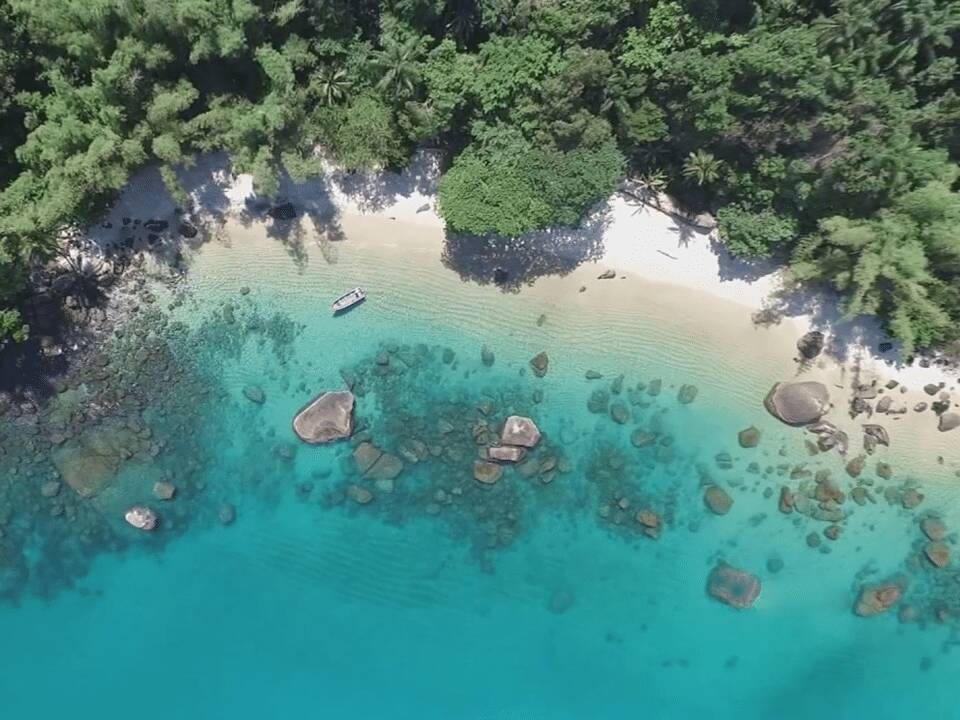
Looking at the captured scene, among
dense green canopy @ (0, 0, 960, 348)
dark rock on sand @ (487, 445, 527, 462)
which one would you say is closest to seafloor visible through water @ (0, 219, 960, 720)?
dark rock on sand @ (487, 445, 527, 462)

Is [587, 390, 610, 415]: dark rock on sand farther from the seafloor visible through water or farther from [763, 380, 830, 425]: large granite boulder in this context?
[763, 380, 830, 425]: large granite boulder

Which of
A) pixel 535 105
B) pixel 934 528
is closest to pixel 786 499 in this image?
pixel 934 528

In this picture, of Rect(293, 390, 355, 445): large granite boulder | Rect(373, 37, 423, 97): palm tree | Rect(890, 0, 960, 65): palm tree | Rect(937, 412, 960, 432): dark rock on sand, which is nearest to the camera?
Rect(890, 0, 960, 65): palm tree

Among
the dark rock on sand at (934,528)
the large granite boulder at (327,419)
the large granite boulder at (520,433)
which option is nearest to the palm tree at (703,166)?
the large granite boulder at (520,433)

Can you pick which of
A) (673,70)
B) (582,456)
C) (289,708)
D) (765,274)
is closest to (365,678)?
(289,708)

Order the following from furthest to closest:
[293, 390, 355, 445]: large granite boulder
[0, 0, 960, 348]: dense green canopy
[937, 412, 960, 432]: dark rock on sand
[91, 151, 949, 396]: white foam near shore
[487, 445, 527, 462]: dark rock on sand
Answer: [487, 445, 527, 462]: dark rock on sand < [293, 390, 355, 445]: large granite boulder < [937, 412, 960, 432]: dark rock on sand < [91, 151, 949, 396]: white foam near shore < [0, 0, 960, 348]: dense green canopy

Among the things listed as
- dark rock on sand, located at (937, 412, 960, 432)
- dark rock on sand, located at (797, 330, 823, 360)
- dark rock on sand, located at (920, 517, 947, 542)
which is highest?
dark rock on sand, located at (797, 330, 823, 360)

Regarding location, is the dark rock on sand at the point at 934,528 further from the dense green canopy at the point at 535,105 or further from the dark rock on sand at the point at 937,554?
the dense green canopy at the point at 535,105

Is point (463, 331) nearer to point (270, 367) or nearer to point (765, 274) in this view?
point (270, 367)
